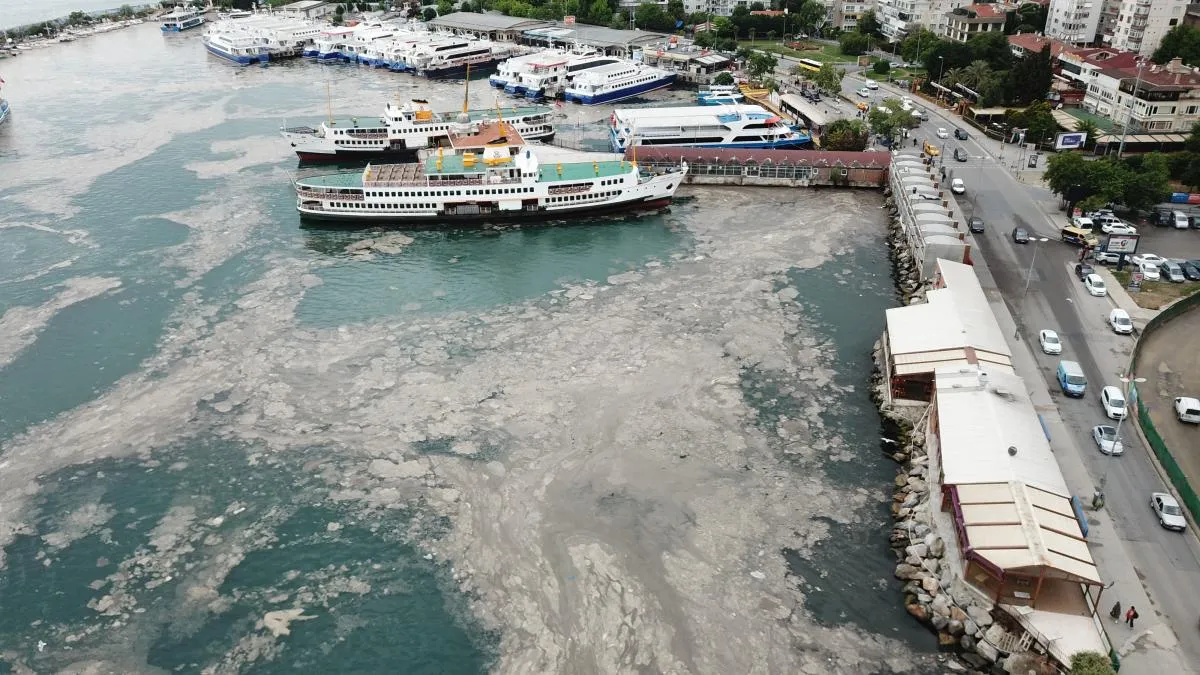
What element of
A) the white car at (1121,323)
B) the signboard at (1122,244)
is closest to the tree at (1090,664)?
the white car at (1121,323)

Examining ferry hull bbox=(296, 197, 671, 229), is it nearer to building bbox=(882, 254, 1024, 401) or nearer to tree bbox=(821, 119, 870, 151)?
tree bbox=(821, 119, 870, 151)

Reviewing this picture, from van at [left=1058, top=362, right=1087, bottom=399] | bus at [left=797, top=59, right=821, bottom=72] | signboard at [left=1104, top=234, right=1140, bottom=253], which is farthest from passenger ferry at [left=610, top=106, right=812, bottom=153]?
van at [left=1058, top=362, right=1087, bottom=399]

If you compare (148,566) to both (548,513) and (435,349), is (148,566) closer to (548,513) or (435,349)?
(548,513)

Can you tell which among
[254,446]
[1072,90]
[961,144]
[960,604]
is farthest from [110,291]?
[1072,90]

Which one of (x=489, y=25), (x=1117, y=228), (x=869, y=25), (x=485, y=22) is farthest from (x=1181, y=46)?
(x=485, y=22)

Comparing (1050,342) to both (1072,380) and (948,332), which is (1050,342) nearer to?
(1072,380)

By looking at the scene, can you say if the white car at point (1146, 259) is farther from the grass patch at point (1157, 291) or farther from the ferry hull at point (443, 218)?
the ferry hull at point (443, 218)
